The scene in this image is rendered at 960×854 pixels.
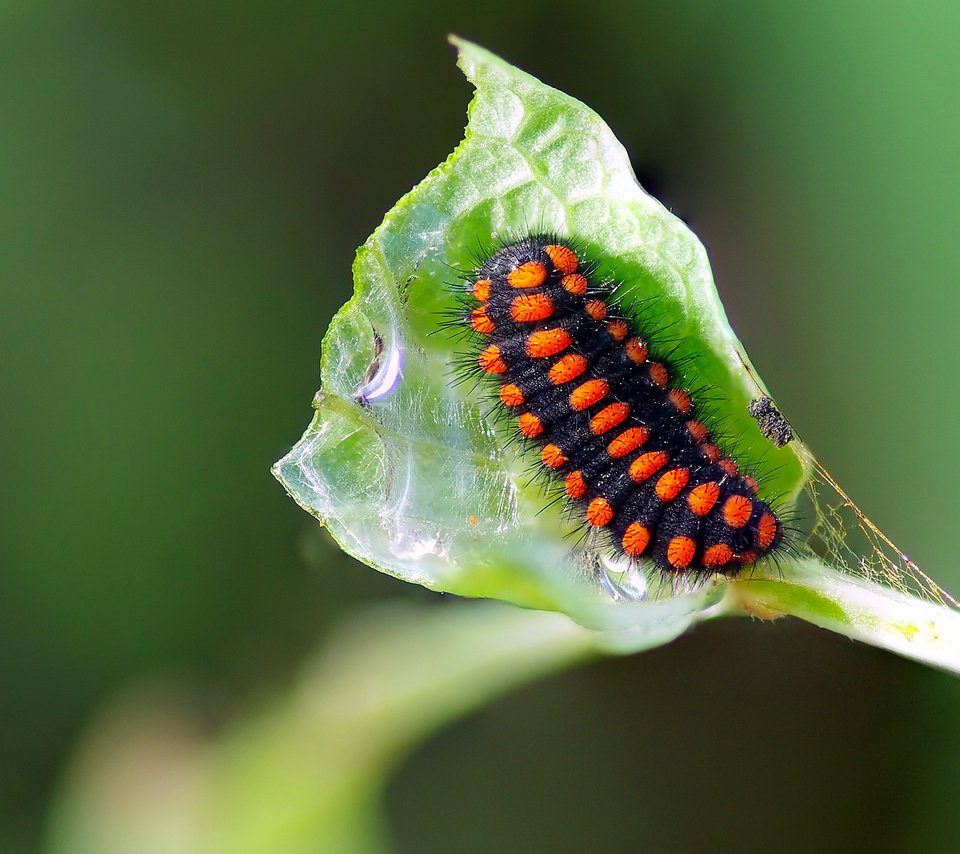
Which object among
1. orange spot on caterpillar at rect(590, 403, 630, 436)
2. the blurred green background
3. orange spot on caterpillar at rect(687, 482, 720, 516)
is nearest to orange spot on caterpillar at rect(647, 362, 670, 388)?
orange spot on caterpillar at rect(590, 403, 630, 436)

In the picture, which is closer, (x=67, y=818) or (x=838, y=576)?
(x=838, y=576)

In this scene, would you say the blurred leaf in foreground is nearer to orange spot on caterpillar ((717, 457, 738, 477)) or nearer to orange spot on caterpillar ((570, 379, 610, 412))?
orange spot on caterpillar ((717, 457, 738, 477))

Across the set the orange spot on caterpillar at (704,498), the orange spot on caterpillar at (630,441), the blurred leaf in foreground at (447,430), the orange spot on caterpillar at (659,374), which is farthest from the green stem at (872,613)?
the orange spot on caterpillar at (659,374)

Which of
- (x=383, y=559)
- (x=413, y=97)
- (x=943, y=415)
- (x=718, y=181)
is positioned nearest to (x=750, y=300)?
(x=718, y=181)

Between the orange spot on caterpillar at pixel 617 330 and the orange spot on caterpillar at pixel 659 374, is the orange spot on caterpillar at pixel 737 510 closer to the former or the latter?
the orange spot on caterpillar at pixel 659 374

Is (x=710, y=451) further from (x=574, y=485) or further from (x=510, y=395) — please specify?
(x=510, y=395)

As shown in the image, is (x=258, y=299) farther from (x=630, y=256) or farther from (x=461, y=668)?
(x=630, y=256)

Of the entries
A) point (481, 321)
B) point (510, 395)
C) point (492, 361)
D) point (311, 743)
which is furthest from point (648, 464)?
point (311, 743)
